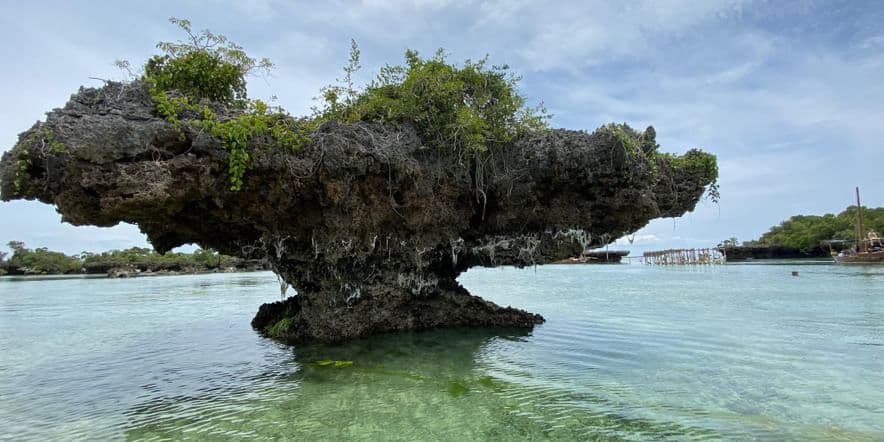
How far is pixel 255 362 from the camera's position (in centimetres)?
859

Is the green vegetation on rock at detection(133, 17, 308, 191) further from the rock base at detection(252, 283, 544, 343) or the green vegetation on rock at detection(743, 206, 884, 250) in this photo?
the green vegetation on rock at detection(743, 206, 884, 250)

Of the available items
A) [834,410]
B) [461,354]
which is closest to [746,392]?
[834,410]

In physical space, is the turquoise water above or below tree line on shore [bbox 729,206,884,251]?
below

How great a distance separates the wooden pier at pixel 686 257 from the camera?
75750 millimetres

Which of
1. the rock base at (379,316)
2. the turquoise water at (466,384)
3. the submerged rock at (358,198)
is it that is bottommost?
the turquoise water at (466,384)

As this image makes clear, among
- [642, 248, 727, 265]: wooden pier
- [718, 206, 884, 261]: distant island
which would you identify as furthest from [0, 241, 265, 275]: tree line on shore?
[718, 206, 884, 261]: distant island

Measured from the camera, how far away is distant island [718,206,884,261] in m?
67.8

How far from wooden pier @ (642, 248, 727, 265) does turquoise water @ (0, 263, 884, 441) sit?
70.6 m

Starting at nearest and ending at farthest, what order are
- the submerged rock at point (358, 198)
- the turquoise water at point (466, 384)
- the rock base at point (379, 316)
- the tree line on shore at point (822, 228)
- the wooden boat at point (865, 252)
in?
1. the turquoise water at point (466, 384)
2. the submerged rock at point (358, 198)
3. the rock base at point (379, 316)
4. the wooden boat at point (865, 252)
5. the tree line on shore at point (822, 228)

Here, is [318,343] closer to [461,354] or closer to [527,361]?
[461,354]

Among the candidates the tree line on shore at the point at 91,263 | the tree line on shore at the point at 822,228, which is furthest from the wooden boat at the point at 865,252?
the tree line on shore at the point at 91,263

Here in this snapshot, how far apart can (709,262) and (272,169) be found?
Result: 8249 centimetres

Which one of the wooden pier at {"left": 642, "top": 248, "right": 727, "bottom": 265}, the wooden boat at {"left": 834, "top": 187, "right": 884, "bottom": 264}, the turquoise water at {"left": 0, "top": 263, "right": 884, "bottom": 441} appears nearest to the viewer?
the turquoise water at {"left": 0, "top": 263, "right": 884, "bottom": 441}

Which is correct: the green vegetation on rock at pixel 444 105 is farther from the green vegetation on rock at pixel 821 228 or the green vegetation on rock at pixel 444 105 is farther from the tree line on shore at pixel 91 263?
the green vegetation on rock at pixel 821 228
